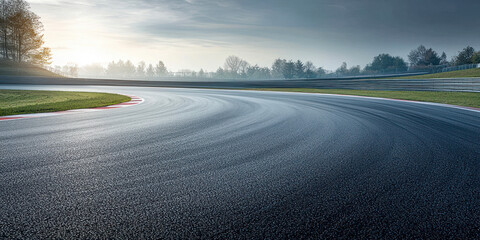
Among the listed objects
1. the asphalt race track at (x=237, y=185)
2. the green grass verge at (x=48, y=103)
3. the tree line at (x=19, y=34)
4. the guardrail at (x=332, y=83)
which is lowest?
the asphalt race track at (x=237, y=185)

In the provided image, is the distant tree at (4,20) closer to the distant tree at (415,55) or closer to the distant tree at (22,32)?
the distant tree at (22,32)

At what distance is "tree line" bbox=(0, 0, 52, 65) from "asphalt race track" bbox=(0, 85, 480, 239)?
62348mm

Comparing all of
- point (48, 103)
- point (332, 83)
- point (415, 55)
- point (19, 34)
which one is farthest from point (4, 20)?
point (415, 55)

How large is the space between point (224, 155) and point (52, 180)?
6.60 feet

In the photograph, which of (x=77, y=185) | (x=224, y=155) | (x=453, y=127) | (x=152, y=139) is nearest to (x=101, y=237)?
(x=77, y=185)

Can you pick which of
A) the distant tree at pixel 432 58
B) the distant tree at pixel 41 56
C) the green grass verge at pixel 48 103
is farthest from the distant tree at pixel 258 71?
the green grass verge at pixel 48 103

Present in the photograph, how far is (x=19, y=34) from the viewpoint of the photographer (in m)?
53.4

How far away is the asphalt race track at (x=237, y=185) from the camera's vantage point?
6.68 feet

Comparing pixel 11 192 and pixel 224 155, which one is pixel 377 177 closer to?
pixel 224 155

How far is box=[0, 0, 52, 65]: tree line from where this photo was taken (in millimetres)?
52281

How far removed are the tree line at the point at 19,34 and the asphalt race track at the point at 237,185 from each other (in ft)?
205

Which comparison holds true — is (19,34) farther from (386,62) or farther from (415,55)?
(415,55)

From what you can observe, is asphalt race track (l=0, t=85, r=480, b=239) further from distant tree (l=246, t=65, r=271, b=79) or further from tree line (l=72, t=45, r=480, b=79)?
distant tree (l=246, t=65, r=271, b=79)

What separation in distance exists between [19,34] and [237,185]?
220 ft
